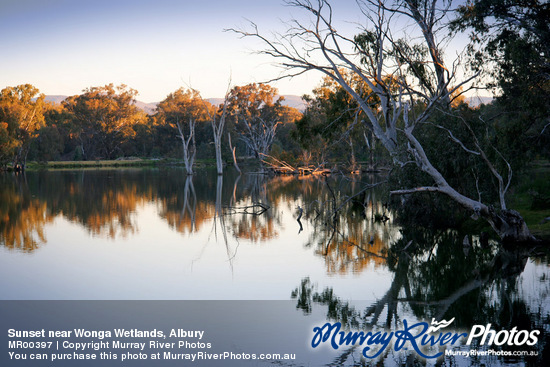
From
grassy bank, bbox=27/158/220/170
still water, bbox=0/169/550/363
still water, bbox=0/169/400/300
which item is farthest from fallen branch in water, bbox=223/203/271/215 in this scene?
grassy bank, bbox=27/158/220/170

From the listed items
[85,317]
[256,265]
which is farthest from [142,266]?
[85,317]

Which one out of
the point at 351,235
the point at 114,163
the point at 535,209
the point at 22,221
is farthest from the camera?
the point at 114,163

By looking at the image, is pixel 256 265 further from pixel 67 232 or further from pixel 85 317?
pixel 67 232

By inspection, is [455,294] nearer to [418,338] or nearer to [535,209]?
[418,338]

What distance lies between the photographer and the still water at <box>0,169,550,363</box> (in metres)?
7.62

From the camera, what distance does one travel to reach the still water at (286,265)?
25.0 ft

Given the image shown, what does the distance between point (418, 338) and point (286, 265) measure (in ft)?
13.7

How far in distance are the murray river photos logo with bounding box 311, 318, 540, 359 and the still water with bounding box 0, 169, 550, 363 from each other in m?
0.23

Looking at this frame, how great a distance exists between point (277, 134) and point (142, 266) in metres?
53.6

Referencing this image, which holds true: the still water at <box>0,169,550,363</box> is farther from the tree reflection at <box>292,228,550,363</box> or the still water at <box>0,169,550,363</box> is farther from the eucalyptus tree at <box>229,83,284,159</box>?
the eucalyptus tree at <box>229,83,284,159</box>

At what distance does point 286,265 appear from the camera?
10234 mm

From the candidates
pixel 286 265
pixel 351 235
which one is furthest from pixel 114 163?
pixel 286 265

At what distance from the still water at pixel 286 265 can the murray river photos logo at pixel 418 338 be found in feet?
0.76

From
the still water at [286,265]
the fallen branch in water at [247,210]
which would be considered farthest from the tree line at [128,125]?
the still water at [286,265]
